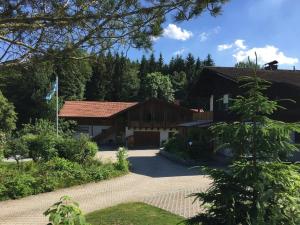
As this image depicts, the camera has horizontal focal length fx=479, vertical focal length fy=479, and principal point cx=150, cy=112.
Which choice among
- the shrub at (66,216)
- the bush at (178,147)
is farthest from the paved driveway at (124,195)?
the bush at (178,147)

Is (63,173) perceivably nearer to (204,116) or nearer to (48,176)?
(48,176)

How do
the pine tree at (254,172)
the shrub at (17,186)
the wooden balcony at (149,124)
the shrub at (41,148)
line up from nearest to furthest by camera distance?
the pine tree at (254,172), the shrub at (17,186), the shrub at (41,148), the wooden balcony at (149,124)

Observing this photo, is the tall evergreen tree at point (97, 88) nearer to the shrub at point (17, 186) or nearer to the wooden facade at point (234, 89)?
the wooden facade at point (234, 89)

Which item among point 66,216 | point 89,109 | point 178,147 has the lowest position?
point 66,216

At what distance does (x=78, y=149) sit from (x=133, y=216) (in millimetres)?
13070

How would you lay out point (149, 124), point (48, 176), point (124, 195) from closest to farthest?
point (124, 195)
point (48, 176)
point (149, 124)

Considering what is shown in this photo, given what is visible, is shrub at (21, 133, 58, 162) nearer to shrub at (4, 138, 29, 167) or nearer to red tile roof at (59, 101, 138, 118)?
shrub at (4, 138, 29, 167)

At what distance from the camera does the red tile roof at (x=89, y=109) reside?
57281 millimetres

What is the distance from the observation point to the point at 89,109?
58375 millimetres

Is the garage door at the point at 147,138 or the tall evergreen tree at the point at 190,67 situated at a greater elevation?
the tall evergreen tree at the point at 190,67

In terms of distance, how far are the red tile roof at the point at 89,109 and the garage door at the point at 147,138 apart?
5153mm

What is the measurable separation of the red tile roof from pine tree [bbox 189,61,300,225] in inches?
1947

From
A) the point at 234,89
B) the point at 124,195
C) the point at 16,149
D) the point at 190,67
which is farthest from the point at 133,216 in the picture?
the point at 190,67

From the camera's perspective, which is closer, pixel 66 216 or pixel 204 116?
pixel 66 216
